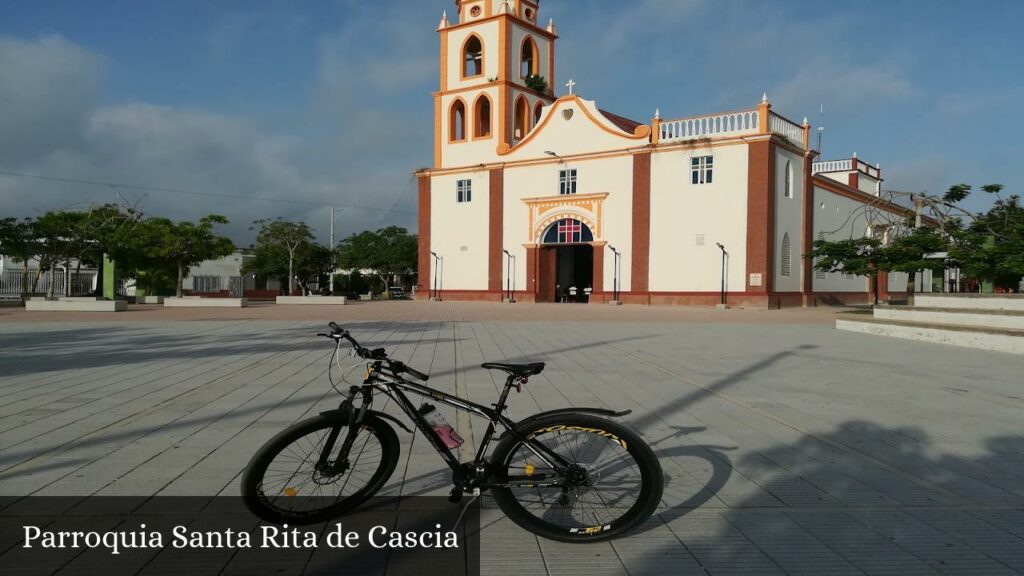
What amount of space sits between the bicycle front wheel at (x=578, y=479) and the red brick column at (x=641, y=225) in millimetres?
33720

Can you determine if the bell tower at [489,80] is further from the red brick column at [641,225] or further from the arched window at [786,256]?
the arched window at [786,256]

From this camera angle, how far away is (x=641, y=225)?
3712 centimetres

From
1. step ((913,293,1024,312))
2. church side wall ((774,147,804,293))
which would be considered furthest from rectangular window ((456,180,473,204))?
step ((913,293,1024,312))

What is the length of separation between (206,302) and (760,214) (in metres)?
25.2

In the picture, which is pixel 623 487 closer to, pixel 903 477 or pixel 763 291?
pixel 903 477

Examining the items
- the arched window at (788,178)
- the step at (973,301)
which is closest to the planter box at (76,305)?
the step at (973,301)

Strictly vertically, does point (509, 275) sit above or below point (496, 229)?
below

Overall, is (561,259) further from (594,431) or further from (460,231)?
(594,431)

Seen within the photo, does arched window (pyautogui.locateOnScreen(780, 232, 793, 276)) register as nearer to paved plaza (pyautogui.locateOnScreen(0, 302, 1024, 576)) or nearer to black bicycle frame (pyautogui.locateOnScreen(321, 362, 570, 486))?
paved plaza (pyautogui.locateOnScreen(0, 302, 1024, 576))

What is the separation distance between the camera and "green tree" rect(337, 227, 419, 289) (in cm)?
6056

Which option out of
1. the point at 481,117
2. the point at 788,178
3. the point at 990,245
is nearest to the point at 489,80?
Answer: the point at 481,117

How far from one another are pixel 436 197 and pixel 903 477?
40296 mm

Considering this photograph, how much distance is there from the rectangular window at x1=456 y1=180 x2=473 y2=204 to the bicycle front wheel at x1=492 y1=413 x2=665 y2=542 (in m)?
39.6

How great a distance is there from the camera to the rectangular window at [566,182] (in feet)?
130
